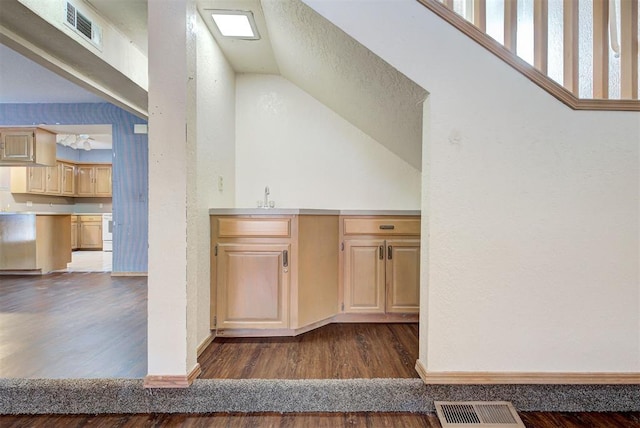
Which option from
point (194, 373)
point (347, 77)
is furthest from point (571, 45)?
point (194, 373)

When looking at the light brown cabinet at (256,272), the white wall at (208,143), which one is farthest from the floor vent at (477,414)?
the white wall at (208,143)

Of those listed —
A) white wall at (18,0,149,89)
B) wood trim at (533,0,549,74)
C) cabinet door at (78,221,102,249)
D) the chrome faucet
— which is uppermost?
white wall at (18,0,149,89)

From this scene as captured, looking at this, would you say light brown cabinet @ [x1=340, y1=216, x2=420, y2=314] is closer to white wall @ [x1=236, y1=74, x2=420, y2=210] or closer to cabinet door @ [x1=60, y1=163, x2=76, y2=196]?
white wall @ [x1=236, y1=74, x2=420, y2=210]

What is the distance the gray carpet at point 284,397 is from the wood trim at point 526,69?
1460 millimetres

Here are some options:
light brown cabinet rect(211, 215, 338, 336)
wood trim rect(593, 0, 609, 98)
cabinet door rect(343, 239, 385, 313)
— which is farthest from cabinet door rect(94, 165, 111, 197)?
wood trim rect(593, 0, 609, 98)

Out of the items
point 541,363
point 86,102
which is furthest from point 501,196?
point 86,102

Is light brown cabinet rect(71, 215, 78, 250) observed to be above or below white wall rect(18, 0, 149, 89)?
below

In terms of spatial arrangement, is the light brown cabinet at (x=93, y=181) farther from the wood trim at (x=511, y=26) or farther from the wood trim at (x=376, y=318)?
the wood trim at (x=511, y=26)

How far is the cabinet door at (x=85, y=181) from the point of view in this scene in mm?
7371

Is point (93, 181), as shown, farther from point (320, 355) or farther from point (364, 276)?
point (320, 355)

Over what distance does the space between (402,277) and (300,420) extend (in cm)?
134

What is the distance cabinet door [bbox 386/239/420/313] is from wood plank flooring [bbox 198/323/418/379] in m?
0.18

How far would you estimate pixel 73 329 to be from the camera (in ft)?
7.57

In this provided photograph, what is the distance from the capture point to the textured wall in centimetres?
423
